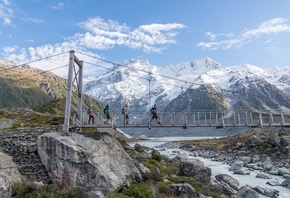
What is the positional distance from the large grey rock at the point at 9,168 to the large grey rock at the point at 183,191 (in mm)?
8837

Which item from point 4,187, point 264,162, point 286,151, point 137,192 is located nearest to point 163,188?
point 137,192

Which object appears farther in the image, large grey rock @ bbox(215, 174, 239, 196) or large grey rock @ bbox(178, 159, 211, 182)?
large grey rock @ bbox(178, 159, 211, 182)

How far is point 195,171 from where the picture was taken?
23891 mm

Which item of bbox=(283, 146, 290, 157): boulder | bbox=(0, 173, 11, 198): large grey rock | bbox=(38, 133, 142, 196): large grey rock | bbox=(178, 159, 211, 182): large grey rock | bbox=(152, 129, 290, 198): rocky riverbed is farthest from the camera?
bbox=(283, 146, 290, 157): boulder

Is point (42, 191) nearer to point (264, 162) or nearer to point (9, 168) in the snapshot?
point (9, 168)

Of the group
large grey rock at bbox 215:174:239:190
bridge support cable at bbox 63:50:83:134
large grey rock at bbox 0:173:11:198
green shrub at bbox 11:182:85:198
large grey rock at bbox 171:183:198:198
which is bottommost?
large grey rock at bbox 215:174:239:190

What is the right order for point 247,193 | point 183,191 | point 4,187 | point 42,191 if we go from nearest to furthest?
point 4,187, point 42,191, point 183,191, point 247,193

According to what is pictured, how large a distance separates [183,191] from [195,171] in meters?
6.82

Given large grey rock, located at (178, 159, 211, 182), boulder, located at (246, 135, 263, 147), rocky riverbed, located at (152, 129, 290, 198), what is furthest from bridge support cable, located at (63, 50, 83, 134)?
boulder, located at (246, 135, 263, 147)

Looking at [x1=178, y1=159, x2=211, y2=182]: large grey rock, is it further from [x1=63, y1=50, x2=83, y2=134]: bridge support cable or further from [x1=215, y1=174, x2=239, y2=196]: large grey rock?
[x1=63, y1=50, x2=83, y2=134]: bridge support cable

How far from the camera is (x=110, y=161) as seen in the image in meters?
17.0

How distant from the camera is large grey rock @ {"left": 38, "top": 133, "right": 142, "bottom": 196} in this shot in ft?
52.3

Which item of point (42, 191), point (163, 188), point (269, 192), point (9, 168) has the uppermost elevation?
point (9, 168)

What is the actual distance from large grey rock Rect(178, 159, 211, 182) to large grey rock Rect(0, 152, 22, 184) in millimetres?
13466
